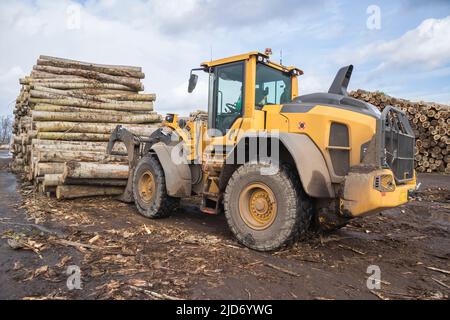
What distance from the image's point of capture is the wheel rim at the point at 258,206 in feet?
16.4

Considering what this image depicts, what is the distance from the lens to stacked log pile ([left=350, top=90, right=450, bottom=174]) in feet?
46.8

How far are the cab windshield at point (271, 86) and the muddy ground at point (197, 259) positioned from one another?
2.20 metres

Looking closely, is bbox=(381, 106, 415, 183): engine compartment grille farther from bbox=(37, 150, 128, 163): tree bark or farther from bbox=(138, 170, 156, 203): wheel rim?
bbox=(37, 150, 128, 163): tree bark

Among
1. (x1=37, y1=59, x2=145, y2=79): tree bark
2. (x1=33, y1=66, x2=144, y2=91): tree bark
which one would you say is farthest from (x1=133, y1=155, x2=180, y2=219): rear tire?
(x1=37, y1=59, x2=145, y2=79): tree bark

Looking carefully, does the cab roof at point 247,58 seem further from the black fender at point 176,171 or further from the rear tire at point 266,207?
the rear tire at point 266,207

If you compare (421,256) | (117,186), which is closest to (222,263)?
(421,256)

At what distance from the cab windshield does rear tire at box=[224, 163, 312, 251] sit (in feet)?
4.21

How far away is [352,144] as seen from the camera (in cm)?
487

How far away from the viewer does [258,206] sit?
5129mm

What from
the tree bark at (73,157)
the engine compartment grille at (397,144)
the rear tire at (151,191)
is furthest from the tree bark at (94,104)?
the engine compartment grille at (397,144)

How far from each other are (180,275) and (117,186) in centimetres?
512

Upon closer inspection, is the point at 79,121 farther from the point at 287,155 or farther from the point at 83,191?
the point at 287,155
